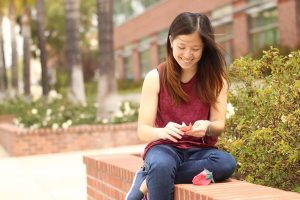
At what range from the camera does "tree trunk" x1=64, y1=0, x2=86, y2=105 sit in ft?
63.2

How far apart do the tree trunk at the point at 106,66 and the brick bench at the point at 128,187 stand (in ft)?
29.2

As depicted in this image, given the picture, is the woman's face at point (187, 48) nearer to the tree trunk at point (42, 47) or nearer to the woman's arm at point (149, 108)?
the woman's arm at point (149, 108)

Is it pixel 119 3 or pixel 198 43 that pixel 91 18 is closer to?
pixel 119 3

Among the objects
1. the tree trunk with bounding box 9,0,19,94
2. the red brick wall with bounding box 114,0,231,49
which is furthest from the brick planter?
the tree trunk with bounding box 9,0,19,94

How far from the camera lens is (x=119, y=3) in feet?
178

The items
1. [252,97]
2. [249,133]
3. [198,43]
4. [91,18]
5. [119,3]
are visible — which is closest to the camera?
[198,43]

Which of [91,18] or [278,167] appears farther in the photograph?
[91,18]

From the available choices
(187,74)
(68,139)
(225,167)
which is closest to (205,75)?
(187,74)

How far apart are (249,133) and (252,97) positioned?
1.63 ft

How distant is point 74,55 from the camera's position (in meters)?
19.8

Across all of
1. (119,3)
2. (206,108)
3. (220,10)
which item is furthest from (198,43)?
(119,3)

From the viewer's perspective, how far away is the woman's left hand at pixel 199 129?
14.4ft

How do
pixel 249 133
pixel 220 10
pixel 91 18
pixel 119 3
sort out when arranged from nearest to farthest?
pixel 249 133 → pixel 220 10 → pixel 119 3 → pixel 91 18

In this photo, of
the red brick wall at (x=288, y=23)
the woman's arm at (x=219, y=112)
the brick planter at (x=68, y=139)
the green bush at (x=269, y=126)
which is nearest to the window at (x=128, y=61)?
the red brick wall at (x=288, y=23)
